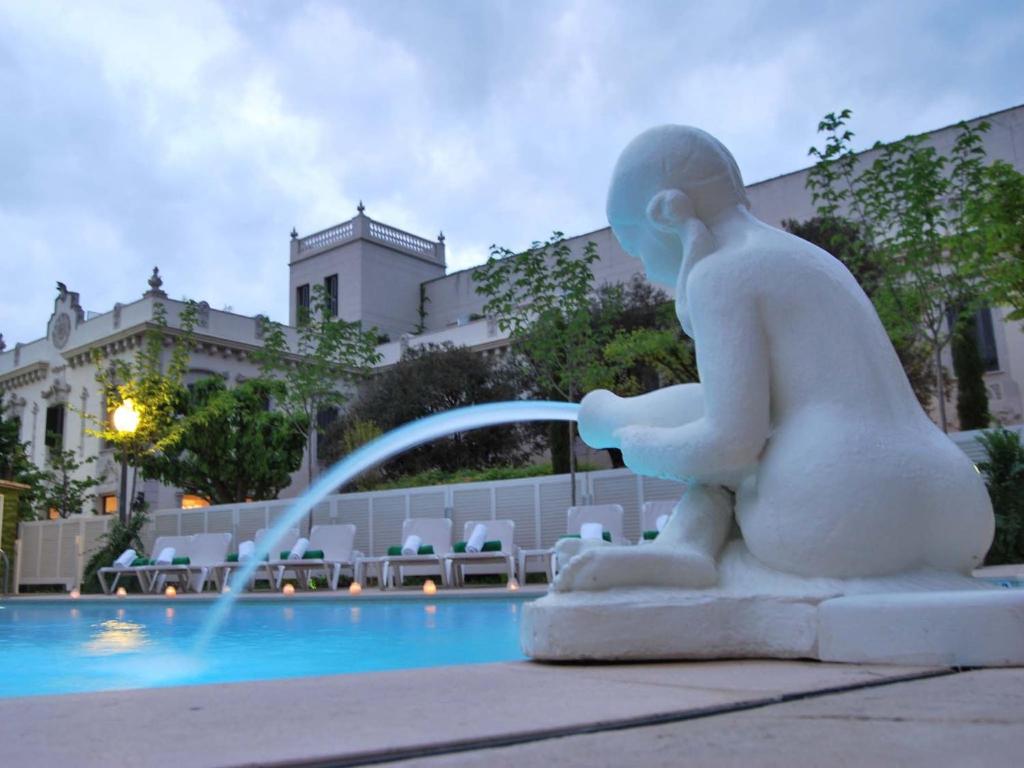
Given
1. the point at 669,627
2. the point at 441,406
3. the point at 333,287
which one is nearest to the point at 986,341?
the point at 441,406

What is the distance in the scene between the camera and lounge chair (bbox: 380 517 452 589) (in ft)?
49.1

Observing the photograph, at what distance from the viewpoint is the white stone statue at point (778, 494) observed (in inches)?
108

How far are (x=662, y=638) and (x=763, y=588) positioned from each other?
1.24 ft

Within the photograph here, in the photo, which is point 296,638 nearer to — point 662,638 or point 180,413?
point 662,638

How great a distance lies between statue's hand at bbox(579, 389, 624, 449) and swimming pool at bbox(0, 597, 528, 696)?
1.24 m

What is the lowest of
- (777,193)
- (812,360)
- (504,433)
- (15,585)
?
(15,585)

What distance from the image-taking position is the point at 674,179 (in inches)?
133

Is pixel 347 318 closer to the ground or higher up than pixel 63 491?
higher up

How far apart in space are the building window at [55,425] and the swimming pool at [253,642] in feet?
89.5

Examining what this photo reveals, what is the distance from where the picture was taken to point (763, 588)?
2854mm

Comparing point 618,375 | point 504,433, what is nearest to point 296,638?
point 618,375

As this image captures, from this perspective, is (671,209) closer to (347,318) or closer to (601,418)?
(601,418)

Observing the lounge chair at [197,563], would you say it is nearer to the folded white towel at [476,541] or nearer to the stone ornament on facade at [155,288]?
the folded white towel at [476,541]

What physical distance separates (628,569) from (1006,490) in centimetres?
1032
